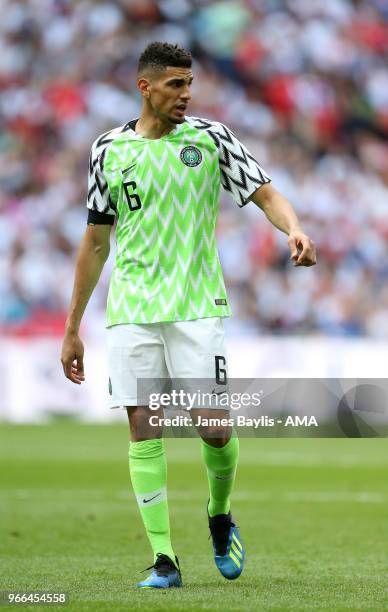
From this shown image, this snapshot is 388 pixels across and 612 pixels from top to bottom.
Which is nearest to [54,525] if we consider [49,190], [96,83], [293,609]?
[293,609]

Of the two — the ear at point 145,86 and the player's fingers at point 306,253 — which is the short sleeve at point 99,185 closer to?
the ear at point 145,86

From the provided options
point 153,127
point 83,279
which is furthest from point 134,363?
point 153,127

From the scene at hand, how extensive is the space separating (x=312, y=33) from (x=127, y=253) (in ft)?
57.5

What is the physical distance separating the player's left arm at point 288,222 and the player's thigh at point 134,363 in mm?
720

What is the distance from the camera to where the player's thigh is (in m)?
5.36

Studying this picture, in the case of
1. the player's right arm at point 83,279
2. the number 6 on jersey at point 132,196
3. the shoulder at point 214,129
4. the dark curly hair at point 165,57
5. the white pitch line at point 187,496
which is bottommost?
the white pitch line at point 187,496

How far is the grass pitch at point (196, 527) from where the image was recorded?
5.12 m

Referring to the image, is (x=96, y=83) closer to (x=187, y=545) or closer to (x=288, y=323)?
(x=288, y=323)

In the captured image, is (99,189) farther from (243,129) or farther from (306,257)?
(243,129)

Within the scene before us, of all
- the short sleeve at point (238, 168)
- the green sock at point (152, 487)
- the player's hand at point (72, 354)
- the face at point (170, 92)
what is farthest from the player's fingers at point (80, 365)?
the face at point (170, 92)

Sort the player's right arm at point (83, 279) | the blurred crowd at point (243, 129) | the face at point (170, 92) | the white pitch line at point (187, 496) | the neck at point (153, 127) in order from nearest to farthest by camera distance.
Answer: the face at point (170, 92)
the neck at point (153, 127)
the player's right arm at point (83, 279)
the white pitch line at point (187, 496)
the blurred crowd at point (243, 129)

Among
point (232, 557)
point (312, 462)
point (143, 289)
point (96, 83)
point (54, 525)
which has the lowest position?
point (312, 462)

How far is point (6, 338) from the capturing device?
18.4 metres

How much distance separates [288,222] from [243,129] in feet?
54.0
